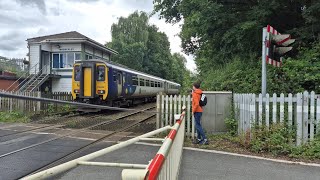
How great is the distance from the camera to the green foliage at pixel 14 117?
1545cm

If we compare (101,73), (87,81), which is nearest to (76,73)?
(87,81)

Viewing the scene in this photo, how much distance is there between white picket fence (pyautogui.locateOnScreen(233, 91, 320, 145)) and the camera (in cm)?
788

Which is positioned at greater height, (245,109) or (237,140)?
(245,109)

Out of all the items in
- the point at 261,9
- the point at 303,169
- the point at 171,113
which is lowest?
the point at 303,169

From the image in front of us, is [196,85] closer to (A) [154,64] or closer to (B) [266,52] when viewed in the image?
(B) [266,52]

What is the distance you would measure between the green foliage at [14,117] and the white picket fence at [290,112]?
10.8 metres

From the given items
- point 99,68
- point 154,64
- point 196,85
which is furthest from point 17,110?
point 154,64

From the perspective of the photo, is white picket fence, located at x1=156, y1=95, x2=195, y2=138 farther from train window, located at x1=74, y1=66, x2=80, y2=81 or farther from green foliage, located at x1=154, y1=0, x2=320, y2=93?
train window, located at x1=74, y1=66, x2=80, y2=81

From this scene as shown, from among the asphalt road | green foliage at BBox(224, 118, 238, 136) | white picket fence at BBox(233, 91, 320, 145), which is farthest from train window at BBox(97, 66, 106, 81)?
white picket fence at BBox(233, 91, 320, 145)


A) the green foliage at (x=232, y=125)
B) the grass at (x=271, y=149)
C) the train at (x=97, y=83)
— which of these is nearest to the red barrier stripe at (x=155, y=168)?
the grass at (x=271, y=149)

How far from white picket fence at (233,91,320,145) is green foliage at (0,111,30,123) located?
1076cm

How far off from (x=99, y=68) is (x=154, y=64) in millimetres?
47064

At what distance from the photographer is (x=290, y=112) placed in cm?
799

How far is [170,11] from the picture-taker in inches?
665
